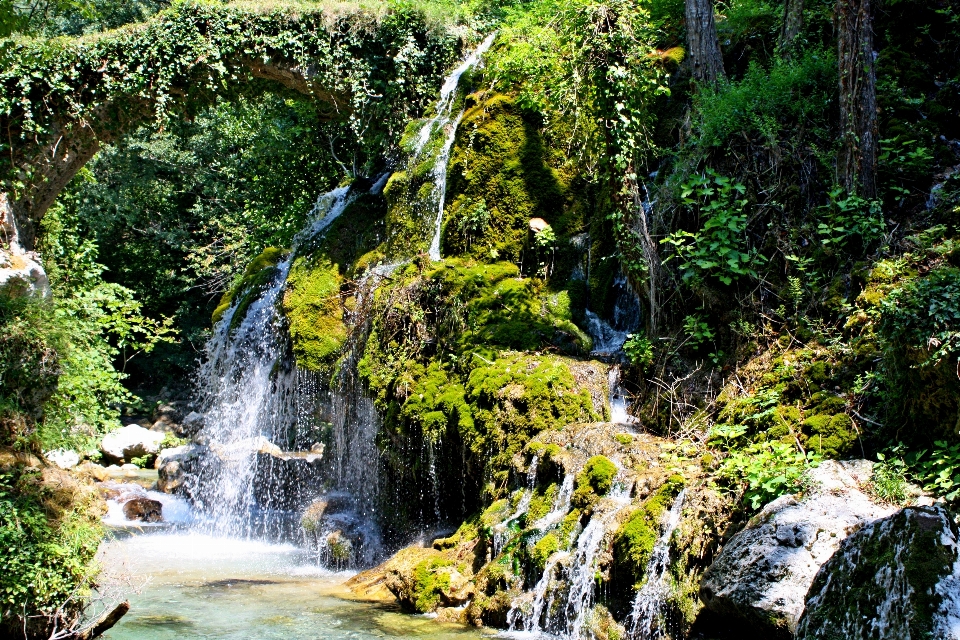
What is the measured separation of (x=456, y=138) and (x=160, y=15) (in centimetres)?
607

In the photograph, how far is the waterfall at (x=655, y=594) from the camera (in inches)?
198

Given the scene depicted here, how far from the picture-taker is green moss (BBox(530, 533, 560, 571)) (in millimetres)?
5875

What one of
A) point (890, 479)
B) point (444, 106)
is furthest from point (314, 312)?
point (890, 479)

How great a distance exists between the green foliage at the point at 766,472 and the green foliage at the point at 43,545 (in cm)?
437

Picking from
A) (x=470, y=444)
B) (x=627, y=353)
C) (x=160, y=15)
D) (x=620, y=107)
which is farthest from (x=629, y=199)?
(x=160, y=15)

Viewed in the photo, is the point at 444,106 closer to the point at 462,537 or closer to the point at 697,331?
the point at 697,331

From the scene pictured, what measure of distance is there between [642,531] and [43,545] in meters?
3.95

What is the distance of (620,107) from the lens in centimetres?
782

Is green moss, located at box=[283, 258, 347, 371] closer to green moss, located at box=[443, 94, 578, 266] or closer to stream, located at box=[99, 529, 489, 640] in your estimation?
green moss, located at box=[443, 94, 578, 266]

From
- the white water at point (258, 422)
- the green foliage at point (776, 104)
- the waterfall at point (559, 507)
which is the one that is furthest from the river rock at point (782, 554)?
the white water at point (258, 422)

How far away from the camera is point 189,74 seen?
41.5ft

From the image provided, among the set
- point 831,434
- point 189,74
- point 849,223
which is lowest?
point 831,434

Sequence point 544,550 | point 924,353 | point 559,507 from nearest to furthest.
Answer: point 924,353 < point 544,550 < point 559,507

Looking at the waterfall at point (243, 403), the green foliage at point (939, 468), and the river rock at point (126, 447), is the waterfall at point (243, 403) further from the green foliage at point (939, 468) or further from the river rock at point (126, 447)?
the green foliage at point (939, 468)
